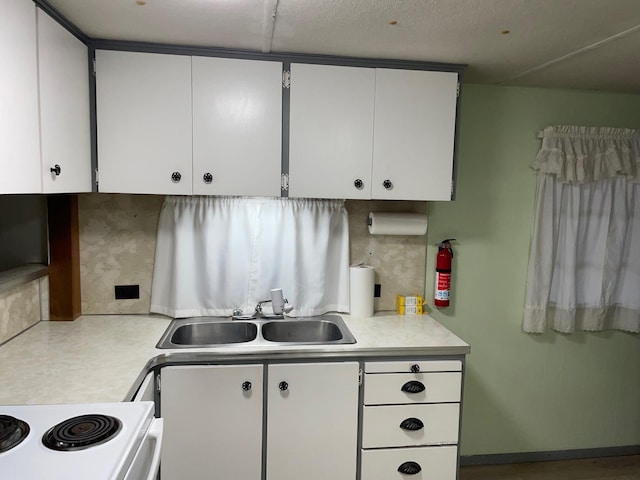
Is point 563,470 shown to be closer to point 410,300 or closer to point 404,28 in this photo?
point 410,300

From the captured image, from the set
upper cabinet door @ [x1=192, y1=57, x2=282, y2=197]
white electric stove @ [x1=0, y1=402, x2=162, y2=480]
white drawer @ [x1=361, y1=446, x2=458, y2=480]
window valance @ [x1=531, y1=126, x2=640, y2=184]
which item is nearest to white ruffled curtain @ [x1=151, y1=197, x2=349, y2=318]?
upper cabinet door @ [x1=192, y1=57, x2=282, y2=197]

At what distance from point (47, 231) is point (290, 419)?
1547 millimetres

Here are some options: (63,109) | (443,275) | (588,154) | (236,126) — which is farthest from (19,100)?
(588,154)

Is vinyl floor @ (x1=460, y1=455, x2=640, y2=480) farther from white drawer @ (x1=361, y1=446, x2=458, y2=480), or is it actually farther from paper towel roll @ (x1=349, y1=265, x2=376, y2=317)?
paper towel roll @ (x1=349, y1=265, x2=376, y2=317)

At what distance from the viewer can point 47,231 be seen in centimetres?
240

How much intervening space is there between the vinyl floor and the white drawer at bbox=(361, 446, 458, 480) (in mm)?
730

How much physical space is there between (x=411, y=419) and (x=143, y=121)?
6.29 feet

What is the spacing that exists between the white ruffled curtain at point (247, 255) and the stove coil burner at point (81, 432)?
1.26 metres

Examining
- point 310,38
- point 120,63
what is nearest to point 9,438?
point 120,63

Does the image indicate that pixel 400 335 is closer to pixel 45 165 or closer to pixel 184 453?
pixel 184 453

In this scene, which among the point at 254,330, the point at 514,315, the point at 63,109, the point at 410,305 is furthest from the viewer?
the point at 514,315

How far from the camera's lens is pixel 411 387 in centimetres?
224

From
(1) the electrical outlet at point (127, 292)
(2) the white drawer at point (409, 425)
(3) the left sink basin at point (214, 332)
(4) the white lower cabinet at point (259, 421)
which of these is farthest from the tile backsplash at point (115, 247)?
(2) the white drawer at point (409, 425)

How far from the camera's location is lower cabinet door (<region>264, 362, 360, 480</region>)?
218cm
